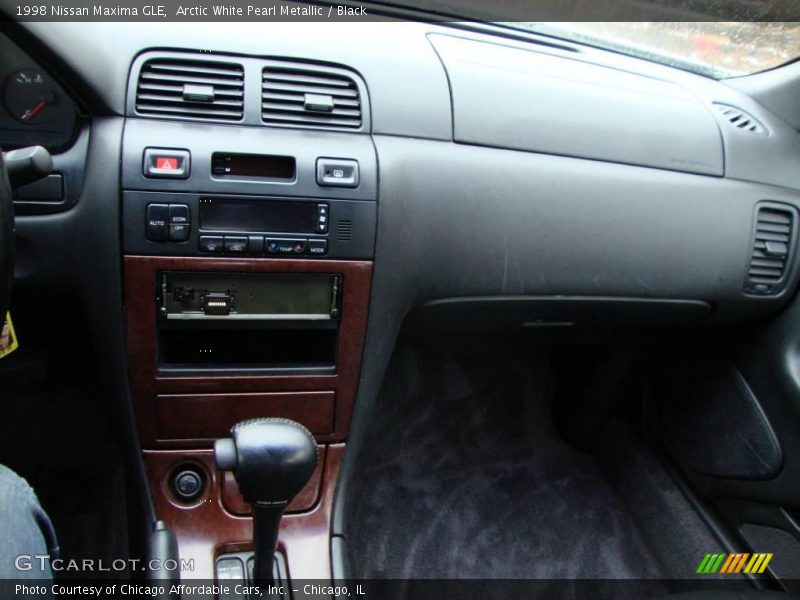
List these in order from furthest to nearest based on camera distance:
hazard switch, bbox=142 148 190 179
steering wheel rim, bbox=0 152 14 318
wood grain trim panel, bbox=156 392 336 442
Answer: wood grain trim panel, bbox=156 392 336 442 → hazard switch, bbox=142 148 190 179 → steering wheel rim, bbox=0 152 14 318

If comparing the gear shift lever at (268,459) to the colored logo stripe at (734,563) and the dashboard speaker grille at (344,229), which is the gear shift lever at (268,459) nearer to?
the dashboard speaker grille at (344,229)

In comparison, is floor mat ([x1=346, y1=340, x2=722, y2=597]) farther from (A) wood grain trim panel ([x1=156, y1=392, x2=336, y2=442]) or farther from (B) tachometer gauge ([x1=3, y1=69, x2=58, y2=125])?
(B) tachometer gauge ([x1=3, y1=69, x2=58, y2=125])

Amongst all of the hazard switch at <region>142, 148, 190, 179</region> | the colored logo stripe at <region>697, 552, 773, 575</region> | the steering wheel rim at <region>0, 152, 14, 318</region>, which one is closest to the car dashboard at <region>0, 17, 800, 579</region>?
the hazard switch at <region>142, 148, 190, 179</region>

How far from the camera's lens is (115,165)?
3.78 feet

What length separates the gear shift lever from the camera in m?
0.98

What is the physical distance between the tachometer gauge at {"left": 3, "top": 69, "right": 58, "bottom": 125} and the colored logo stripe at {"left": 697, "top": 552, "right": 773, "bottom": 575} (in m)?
1.83

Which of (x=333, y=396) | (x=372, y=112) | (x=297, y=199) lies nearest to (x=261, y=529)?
(x=333, y=396)

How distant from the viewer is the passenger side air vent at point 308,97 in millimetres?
1233

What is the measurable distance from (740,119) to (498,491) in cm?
115

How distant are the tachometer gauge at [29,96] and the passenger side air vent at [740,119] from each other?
1.42 meters

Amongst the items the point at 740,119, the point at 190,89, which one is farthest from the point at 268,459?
the point at 740,119

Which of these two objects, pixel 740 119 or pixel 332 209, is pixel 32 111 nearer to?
pixel 332 209

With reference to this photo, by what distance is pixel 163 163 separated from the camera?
3.81 feet

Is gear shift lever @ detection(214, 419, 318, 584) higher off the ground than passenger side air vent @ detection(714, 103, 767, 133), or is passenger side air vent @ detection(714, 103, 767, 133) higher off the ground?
passenger side air vent @ detection(714, 103, 767, 133)
